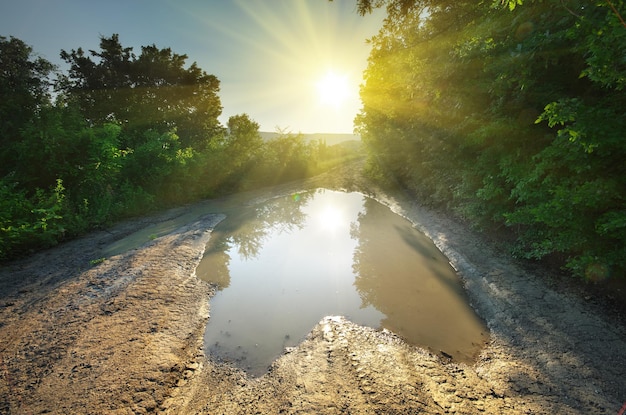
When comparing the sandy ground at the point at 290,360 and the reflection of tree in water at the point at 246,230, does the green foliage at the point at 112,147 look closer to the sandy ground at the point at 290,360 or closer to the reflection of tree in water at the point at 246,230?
the sandy ground at the point at 290,360

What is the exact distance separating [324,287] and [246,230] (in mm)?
5198

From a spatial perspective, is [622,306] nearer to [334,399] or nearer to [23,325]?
[334,399]

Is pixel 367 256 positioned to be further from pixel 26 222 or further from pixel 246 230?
pixel 26 222

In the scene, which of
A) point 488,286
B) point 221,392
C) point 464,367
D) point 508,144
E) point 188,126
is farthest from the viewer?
point 188,126

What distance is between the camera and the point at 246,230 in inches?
417

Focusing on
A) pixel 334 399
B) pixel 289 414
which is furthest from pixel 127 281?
pixel 334 399

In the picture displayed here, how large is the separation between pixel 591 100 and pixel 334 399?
6.61m

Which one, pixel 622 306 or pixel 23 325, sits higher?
pixel 23 325

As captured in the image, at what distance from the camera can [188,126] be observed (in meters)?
20.6

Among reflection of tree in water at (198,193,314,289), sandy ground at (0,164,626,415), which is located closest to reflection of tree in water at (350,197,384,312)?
sandy ground at (0,164,626,415)

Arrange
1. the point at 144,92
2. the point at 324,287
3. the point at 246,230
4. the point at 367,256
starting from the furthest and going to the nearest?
the point at 144,92, the point at 246,230, the point at 367,256, the point at 324,287

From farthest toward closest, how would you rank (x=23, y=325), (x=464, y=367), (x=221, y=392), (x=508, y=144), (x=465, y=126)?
(x=465, y=126) → (x=508, y=144) → (x=23, y=325) → (x=464, y=367) → (x=221, y=392)

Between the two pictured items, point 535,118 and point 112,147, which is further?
point 112,147

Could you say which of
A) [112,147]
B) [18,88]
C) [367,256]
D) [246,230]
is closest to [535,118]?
[367,256]
